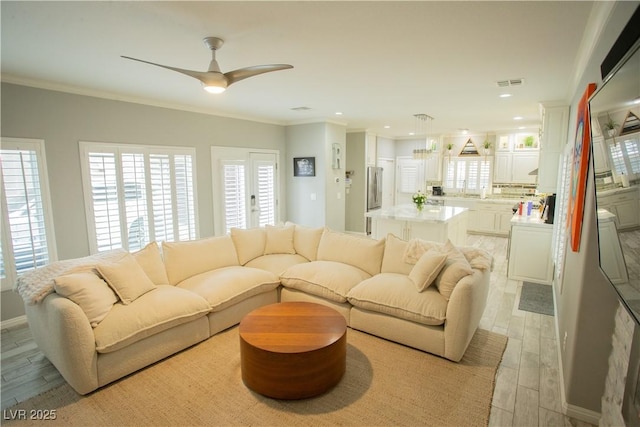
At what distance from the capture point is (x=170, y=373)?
104 inches

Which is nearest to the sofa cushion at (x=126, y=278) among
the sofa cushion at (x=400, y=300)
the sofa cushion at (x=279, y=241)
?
the sofa cushion at (x=279, y=241)

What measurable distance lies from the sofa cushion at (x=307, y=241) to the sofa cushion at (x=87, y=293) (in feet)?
7.48

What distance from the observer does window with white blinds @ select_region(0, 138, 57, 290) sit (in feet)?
11.3

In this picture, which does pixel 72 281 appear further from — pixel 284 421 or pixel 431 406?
pixel 431 406

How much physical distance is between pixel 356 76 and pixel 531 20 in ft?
5.38

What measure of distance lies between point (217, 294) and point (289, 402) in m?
1.30

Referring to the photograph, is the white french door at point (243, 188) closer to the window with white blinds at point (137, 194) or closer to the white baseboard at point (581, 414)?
the window with white blinds at point (137, 194)

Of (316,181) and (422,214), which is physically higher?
(316,181)

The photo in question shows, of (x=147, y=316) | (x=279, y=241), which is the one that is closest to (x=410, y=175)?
(x=279, y=241)

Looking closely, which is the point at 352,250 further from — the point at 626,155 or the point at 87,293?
the point at 626,155

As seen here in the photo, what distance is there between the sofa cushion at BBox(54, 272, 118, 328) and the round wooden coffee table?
111 centimetres

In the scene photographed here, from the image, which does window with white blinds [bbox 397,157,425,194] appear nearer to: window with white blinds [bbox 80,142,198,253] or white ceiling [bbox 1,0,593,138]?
white ceiling [bbox 1,0,593,138]

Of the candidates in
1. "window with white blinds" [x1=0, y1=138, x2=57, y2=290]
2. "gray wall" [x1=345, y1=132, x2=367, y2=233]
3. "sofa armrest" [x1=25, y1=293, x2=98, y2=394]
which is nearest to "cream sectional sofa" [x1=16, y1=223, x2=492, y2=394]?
"sofa armrest" [x1=25, y1=293, x2=98, y2=394]

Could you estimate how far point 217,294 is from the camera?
3184mm
